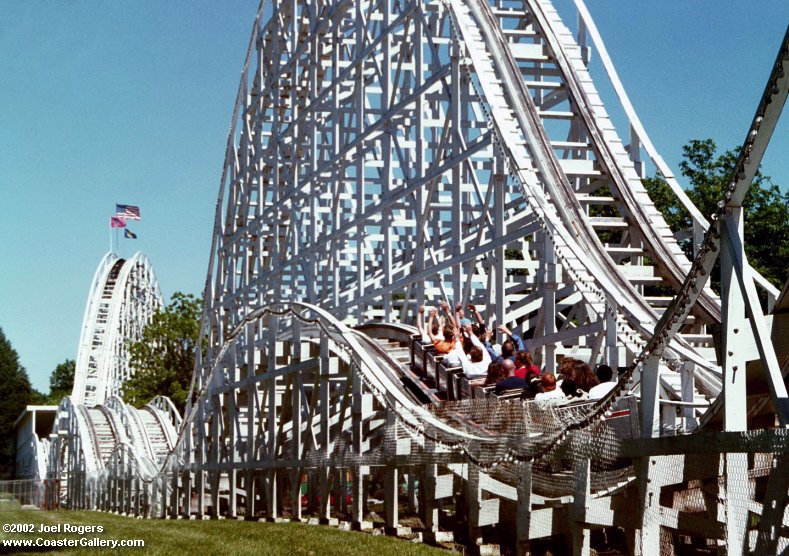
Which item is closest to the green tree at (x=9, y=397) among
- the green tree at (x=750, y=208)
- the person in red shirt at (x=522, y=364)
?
the green tree at (x=750, y=208)

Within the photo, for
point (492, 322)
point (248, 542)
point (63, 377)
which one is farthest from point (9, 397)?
point (248, 542)

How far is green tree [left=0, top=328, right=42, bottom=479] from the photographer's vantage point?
68.4m

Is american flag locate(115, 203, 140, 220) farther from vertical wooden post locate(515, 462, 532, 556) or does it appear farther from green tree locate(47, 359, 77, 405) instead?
green tree locate(47, 359, 77, 405)

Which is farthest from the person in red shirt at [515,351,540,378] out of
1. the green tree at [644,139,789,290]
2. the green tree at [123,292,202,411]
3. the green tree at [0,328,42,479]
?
the green tree at [0,328,42,479]

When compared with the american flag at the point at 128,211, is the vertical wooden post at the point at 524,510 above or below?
below

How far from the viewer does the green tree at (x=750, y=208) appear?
27.7m

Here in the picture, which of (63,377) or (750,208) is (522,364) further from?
(63,377)

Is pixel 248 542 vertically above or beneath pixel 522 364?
beneath

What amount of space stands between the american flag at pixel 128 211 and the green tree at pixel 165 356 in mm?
5178

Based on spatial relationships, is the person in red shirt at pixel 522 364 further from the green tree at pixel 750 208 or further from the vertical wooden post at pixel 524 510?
the green tree at pixel 750 208

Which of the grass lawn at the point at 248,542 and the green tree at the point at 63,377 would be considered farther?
the green tree at the point at 63,377

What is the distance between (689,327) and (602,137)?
2.49m

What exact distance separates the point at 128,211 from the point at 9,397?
1184 inches

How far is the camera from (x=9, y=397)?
70.4 meters
